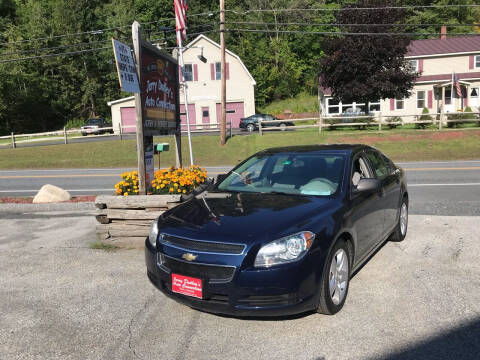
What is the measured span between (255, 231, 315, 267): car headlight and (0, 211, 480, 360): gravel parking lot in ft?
2.18

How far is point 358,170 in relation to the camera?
4.81m

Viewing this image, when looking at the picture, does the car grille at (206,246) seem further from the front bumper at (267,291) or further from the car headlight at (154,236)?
the car headlight at (154,236)

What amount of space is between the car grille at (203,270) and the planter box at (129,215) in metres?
2.23

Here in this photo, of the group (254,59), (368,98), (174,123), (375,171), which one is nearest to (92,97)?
(254,59)

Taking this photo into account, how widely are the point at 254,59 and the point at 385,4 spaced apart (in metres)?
30.3

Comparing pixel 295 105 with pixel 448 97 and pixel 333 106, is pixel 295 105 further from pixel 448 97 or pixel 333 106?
pixel 448 97

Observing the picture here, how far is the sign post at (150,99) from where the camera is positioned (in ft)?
20.1

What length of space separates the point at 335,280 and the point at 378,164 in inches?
90.9

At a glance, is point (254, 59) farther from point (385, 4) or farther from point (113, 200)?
point (113, 200)

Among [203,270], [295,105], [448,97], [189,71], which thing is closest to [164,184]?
[203,270]

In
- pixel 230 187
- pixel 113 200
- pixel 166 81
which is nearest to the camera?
pixel 230 187

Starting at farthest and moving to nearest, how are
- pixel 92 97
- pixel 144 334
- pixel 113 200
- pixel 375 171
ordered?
pixel 92 97
pixel 113 200
pixel 375 171
pixel 144 334

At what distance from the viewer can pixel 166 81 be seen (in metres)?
7.25

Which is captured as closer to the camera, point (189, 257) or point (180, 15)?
point (189, 257)
